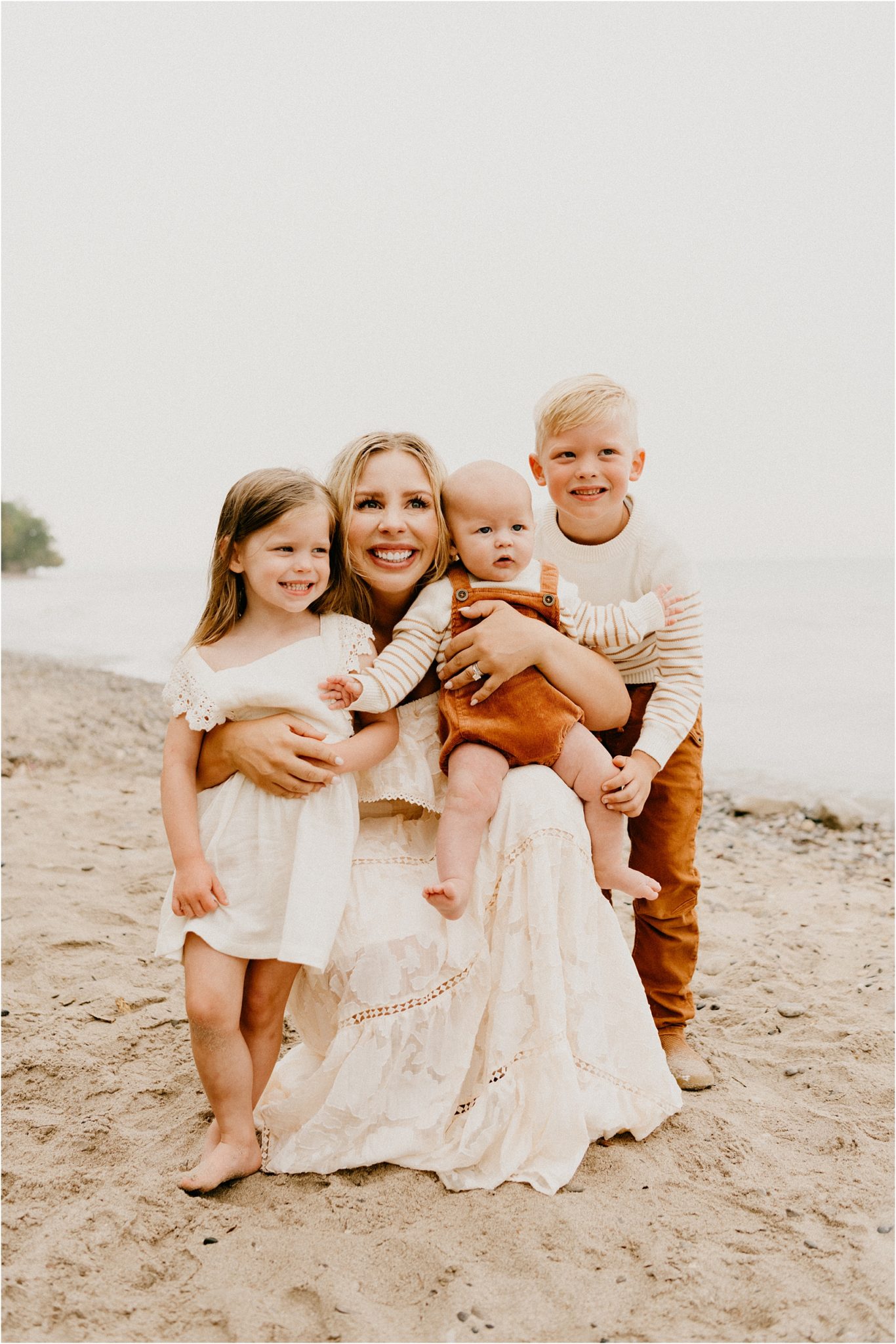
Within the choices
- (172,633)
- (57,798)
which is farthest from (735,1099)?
(172,633)

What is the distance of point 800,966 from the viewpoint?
4336 millimetres

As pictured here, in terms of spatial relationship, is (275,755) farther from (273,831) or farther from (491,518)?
(491,518)

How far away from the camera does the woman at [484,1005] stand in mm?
2727

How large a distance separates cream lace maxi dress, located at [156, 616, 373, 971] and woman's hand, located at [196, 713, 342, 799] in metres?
0.04

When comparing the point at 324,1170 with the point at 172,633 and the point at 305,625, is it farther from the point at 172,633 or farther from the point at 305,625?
the point at 172,633

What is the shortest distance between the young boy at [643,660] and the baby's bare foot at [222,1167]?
4.38 feet

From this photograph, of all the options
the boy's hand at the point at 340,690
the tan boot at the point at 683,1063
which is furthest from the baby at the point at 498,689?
the tan boot at the point at 683,1063

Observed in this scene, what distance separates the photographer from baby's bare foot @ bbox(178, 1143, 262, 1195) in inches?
104

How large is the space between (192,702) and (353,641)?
0.48m

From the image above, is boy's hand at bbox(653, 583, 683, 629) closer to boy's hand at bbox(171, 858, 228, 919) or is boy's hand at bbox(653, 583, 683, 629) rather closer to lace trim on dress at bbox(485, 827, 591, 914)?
lace trim on dress at bbox(485, 827, 591, 914)

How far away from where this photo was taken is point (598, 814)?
2947 mm

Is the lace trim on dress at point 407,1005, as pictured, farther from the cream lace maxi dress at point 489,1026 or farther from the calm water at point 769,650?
the calm water at point 769,650

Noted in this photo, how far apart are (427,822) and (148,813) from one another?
12.8 feet

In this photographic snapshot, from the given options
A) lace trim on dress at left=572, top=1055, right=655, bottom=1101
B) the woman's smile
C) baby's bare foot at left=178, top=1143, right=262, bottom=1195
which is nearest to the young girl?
baby's bare foot at left=178, top=1143, right=262, bottom=1195
